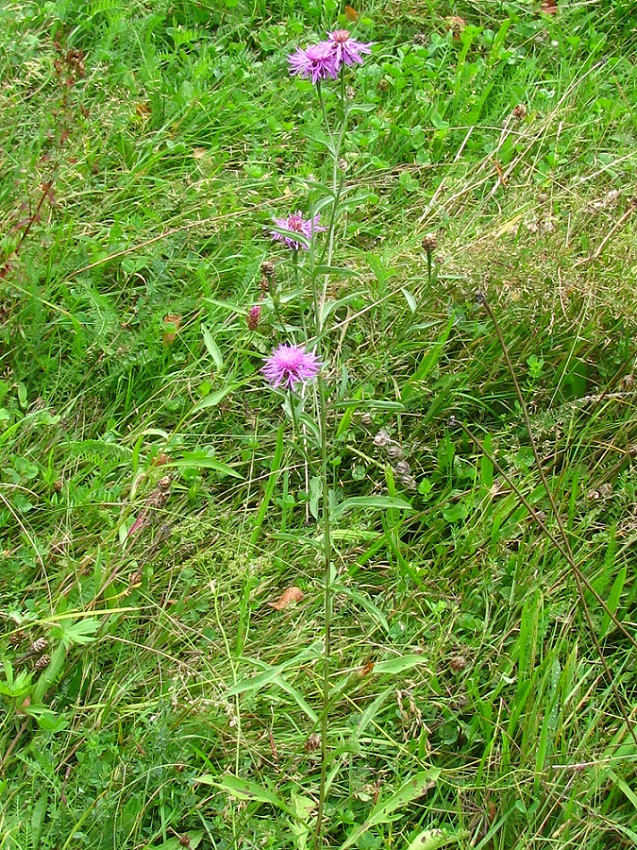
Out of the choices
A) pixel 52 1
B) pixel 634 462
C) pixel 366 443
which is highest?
pixel 52 1

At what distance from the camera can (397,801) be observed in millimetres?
1649

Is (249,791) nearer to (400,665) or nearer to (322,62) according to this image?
(400,665)


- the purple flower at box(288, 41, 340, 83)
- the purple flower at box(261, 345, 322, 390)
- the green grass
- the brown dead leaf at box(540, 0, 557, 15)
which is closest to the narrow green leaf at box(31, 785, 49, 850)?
the green grass

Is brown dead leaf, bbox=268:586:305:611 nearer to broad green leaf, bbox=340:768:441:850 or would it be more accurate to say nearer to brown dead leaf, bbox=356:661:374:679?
brown dead leaf, bbox=356:661:374:679

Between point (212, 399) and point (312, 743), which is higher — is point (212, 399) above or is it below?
above

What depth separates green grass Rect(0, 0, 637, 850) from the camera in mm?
1712

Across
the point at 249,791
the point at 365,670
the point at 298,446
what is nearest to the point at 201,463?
the point at 298,446

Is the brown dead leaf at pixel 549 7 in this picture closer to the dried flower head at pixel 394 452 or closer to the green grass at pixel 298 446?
the green grass at pixel 298 446

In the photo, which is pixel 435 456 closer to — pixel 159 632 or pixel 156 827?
pixel 159 632

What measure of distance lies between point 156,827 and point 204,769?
0.12 metres

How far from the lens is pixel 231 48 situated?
300cm

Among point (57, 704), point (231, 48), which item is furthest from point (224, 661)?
point (231, 48)

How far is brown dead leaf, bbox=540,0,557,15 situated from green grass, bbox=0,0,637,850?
0.10 metres

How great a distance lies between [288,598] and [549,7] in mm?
2379
